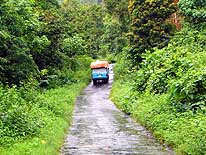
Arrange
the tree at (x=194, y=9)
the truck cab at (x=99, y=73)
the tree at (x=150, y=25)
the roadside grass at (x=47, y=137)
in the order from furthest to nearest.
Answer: the truck cab at (x=99, y=73)
the tree at (x=150, y=25)
the tree at (x=194, y=9)
the roadside grass at (x=47, y=137)

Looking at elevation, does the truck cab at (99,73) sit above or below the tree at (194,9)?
below

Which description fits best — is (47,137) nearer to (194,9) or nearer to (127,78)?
(194,9)

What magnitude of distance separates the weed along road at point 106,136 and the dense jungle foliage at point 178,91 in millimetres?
532

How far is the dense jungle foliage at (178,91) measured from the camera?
1295 cm

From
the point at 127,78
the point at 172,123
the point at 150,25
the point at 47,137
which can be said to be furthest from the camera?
the point at 127,78

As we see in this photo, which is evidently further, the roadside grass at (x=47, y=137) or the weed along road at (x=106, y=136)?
the weed along road at (x=106, y=136)

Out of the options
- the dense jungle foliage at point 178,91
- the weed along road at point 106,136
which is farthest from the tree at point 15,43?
the dense jungle foliage at point 178,91

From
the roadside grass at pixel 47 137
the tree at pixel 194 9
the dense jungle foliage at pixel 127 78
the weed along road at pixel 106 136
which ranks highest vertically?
the tree at pixel 194 9

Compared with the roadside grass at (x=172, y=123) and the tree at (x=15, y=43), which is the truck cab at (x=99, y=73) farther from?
the tree at (x=15, y=43)

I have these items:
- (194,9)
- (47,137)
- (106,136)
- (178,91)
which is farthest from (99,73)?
(47,137)

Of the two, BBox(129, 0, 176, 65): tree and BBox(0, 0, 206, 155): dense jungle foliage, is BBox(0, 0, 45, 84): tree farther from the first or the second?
BBox(129, 0, 176, 65): tree

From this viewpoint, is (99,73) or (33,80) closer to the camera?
(33,80)

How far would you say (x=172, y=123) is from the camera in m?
14.9

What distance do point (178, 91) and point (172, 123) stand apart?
2097 mm
